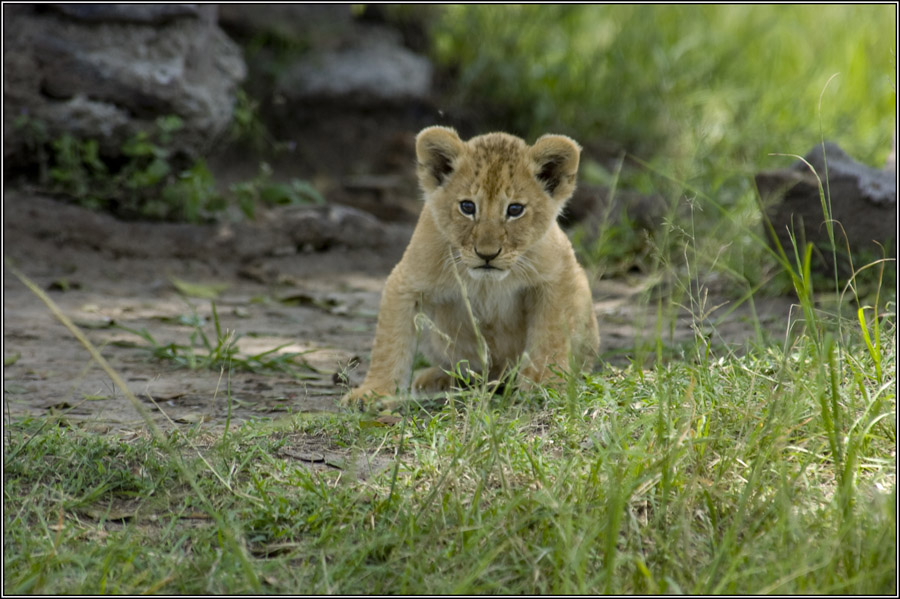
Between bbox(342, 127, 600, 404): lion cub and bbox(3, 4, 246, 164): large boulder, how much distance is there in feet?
11.1

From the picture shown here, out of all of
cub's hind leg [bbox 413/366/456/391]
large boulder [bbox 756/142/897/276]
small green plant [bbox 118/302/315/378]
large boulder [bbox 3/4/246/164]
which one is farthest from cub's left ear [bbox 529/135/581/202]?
large boulder [bbox 3/4/246/164]

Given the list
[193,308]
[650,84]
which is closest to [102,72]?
[193,308]

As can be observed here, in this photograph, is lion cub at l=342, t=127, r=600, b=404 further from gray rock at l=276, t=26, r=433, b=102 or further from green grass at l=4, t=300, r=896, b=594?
gray rock at l=276, t=26, r=433, b=102

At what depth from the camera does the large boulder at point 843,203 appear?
5.18m

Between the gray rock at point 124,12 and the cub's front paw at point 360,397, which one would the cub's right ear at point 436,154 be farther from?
the gray rock at point 124,12

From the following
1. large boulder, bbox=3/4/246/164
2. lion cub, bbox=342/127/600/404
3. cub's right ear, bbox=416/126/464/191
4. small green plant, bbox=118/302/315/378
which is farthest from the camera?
large boulder, bbox=3/4/246/164

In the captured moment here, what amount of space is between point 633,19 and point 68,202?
628 cm

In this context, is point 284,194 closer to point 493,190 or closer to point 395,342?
point 395,342

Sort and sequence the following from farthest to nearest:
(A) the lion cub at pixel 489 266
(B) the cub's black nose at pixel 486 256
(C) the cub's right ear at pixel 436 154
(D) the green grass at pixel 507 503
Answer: (C) the cub's right ear at pixel 436 154 < (A) the lion cub at pixel 489 266 < (B) the cub's black nose at pixel 486 256 < (D) the green grass at pixel 507 503

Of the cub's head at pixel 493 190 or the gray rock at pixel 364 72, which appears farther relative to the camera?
the gray rock at pixel 364 72

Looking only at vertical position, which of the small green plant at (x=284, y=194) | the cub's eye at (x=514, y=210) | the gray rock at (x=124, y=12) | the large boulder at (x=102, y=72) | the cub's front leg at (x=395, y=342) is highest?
the gray rock at (x=124, y=12)

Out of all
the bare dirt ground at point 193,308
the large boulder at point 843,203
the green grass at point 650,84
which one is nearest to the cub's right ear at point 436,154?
the bare dirt ground at point 193,308

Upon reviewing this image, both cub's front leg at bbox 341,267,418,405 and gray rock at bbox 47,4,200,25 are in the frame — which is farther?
gray rock at bbox 47,4,200,25

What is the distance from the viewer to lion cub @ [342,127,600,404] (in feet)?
12.7
